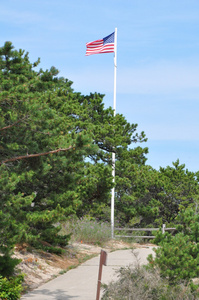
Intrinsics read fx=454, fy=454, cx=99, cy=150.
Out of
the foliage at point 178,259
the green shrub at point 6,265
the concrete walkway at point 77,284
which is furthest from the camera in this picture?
the green shrub at point 6,265

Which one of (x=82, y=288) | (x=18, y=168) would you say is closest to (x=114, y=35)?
(x=18, y=168)

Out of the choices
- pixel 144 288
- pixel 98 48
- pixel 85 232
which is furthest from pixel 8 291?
pixel 98 48

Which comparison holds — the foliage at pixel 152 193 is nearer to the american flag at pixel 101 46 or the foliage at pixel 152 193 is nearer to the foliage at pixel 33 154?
the american flag at pixel 101 46

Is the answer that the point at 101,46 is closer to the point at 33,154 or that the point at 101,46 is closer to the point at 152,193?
the point at 152,193

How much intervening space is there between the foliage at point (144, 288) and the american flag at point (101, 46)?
1844 cm

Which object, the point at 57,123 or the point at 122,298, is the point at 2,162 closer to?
the point at 57,123

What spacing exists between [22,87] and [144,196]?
21440 mm

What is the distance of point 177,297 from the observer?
9.78 meters

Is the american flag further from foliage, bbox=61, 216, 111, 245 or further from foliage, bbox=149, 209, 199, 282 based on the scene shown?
foliage, bbox=149, 209, 199, 282

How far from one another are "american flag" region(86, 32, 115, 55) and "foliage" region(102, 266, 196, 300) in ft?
60.5

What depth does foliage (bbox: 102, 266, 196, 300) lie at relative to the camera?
955 centimetres

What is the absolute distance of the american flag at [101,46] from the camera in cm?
2644

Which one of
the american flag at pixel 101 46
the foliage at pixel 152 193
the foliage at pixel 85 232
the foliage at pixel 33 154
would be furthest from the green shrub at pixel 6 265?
the american flag at pixel 101 46

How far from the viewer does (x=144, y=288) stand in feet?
31.8
